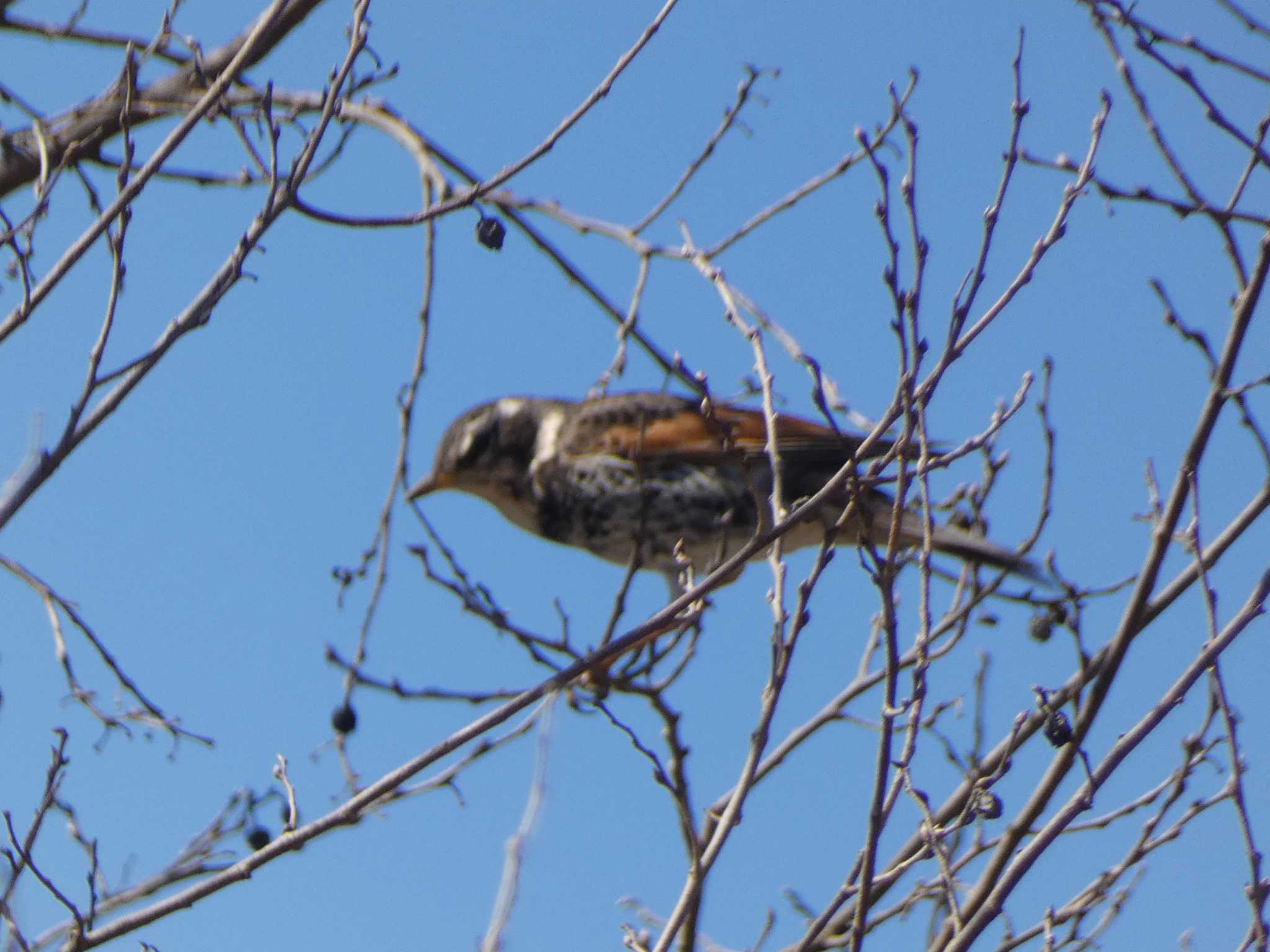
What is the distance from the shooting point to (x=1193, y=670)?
3.24 meters

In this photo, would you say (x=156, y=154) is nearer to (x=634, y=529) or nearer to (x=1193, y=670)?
(x=1193, y=670)

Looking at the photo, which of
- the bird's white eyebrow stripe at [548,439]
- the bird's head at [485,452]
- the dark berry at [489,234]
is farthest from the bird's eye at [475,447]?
the dark berry at [489,234]

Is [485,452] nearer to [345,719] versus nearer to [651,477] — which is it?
[651,477]

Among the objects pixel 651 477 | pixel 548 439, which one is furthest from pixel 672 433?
pixel 548 439

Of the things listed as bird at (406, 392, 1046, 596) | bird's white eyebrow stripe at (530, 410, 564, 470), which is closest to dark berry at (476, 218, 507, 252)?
bird at (406, 392, 1046, 596)

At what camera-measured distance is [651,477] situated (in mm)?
5977

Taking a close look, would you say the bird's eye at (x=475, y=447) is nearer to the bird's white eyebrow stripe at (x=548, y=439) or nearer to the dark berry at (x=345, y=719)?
the bird's white eyebrow stripe at (x=548, y=439)

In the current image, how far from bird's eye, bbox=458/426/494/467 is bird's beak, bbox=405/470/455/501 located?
0.08 meters

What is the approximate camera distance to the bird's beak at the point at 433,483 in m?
6.42

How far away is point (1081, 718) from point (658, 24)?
1940mm

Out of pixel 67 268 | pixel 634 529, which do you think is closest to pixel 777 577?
pixel 67 268

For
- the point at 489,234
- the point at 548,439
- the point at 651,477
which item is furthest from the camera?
the point at 548,439

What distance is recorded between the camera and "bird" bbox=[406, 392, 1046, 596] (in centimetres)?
588

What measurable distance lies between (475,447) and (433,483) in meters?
0.23
